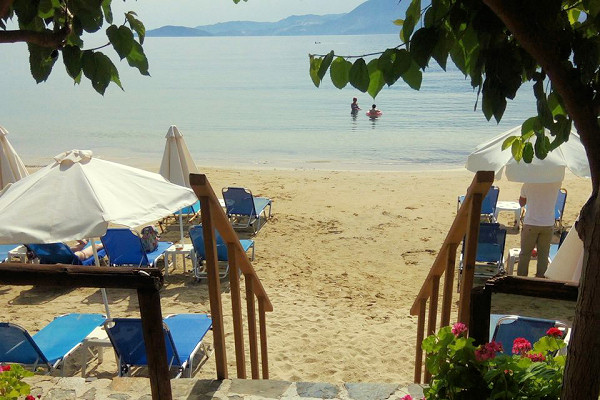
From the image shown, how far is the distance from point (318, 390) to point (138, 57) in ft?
6.78

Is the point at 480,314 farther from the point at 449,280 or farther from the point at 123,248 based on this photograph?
the point at 123,248

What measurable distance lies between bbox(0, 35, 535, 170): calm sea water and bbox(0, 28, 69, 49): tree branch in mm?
19564

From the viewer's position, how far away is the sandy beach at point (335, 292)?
5.58 m

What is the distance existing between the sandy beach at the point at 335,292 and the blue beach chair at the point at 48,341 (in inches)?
15.0

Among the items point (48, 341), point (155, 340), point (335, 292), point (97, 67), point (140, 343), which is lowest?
point (335, 292)

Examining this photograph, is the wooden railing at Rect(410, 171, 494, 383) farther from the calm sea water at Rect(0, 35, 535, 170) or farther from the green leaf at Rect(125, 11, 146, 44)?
the calm sea water at Rect(0, 35, 535, 170)

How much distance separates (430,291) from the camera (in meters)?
3.71

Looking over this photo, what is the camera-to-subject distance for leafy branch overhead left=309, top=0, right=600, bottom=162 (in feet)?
5.29

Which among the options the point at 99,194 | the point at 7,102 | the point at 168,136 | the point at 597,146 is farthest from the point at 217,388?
the point at 7,102

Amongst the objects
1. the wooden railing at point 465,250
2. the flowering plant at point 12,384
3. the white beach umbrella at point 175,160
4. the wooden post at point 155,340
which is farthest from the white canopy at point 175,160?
the flowering plant at point 12,384

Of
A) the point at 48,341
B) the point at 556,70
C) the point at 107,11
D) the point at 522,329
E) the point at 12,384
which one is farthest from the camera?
the point at 48,341

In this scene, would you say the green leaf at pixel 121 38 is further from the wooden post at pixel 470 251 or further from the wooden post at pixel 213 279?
the wooden post at pixel 470 251

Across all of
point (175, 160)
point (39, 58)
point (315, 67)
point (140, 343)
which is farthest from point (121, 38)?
point (175, 160)

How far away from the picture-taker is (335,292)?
7.37m
